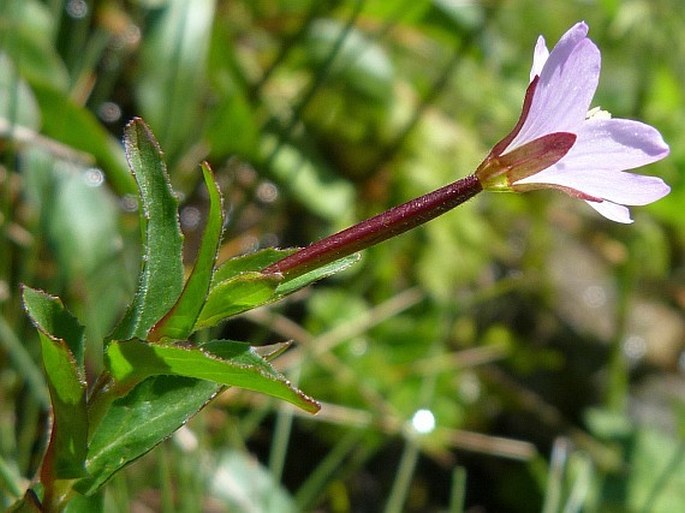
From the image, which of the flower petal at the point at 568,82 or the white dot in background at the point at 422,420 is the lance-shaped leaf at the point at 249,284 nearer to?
the flower petal at the point at 568,82

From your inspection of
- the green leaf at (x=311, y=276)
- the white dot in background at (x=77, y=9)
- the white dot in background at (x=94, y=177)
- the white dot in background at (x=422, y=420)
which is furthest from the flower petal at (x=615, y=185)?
the white dot in background at (x=77, y=9)

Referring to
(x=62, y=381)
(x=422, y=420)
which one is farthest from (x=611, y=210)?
(x=422, y=420)

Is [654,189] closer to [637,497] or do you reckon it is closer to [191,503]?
[191,503]

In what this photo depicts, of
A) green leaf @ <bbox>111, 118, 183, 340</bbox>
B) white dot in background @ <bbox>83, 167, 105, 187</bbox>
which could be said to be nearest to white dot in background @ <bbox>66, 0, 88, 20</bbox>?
white dot in background @ <bbox>83, 167, 105, 187</bbox>

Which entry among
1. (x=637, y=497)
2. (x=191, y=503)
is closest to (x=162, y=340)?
(x=191, y=503)

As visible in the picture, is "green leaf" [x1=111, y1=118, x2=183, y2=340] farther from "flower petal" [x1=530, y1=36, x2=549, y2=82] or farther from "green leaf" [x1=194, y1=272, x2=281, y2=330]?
"flower petal" [x1=530, y1=36, x2=549, y2=82]

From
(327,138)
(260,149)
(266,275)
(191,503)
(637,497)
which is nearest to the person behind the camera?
(266,275)
